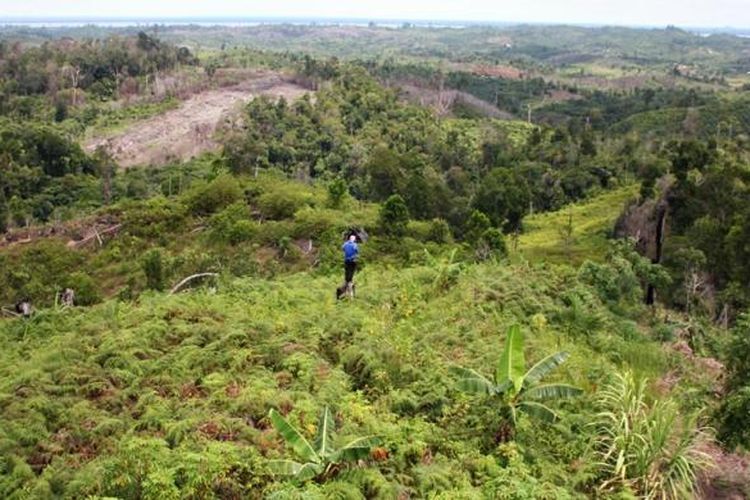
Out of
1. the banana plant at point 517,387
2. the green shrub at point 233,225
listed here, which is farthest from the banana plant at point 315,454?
the green shrub at point 233,225

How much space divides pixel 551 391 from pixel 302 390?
356 cm

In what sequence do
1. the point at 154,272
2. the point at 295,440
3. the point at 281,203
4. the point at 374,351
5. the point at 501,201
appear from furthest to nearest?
the point at 501,201 < the point at 281,203 < the point at 154,272 < the point at 374,351 < the point at 295,440

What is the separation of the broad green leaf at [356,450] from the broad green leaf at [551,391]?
2.59 meters

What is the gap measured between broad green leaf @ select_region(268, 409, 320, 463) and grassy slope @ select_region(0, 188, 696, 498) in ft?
1.49

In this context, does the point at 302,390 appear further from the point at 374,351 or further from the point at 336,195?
the point at 336,195

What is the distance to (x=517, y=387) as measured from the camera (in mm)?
9602

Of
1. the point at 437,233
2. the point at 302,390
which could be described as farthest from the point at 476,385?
the point at 437,233

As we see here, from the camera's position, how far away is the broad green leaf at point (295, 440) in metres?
8.19

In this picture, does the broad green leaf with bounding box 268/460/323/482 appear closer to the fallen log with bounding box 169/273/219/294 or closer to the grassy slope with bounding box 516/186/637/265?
the fallen log with bounding box 169/273/219/294

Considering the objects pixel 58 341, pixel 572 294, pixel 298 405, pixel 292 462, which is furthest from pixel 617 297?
pixel 58 341

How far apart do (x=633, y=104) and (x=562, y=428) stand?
101 metres

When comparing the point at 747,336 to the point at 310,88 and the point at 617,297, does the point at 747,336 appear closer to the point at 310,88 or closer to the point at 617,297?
the point at 617,297

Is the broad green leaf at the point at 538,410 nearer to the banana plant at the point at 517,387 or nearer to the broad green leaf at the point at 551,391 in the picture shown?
the banana plant at the point at 517,387

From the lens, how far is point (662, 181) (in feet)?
128
